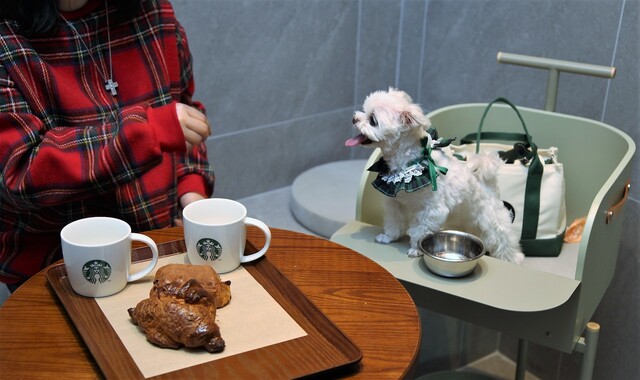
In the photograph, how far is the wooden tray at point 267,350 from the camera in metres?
0.67

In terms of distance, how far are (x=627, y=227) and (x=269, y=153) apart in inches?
37.8

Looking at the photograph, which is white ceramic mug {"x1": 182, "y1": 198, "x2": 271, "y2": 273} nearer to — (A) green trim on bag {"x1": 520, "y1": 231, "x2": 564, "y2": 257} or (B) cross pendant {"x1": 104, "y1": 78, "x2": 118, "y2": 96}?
(B) cross pendant {"x1": 104, "y1": 78, "x2": 118, "y2": 96}

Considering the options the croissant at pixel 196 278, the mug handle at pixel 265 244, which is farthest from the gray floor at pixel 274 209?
the croissant at pixel 196 278

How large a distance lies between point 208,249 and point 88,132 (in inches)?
10.1

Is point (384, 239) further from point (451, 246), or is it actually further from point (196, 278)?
point (196, 278)

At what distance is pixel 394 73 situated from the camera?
2.07m

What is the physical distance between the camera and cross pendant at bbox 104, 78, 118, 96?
3.50ft

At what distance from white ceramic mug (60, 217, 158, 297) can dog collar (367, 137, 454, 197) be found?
1.25ft

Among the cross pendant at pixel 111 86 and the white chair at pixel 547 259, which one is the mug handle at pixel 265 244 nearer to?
the white chair at pixel 547 259

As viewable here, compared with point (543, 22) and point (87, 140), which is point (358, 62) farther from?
point (87, 140)

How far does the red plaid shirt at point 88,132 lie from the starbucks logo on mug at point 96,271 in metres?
0.18

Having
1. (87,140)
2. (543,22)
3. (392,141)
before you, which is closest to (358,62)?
(543,22)

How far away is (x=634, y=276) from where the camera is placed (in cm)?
152

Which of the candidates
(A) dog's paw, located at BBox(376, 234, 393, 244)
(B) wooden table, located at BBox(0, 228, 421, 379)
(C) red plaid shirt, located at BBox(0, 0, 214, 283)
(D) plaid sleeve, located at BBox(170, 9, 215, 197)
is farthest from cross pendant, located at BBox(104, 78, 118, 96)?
(A) dog's paw, located at BBox(376, 234, 393, 244)
